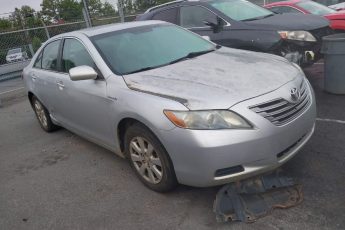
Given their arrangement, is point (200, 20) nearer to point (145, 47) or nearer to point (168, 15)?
point (168, 15)

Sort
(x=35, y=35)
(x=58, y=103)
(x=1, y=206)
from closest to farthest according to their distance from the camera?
(x=1, y=206) → (x=58, y=103) → (x=35, y=35)

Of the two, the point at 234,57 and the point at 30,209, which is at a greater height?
the point at 234,57

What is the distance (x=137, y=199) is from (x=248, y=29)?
12.5 ft

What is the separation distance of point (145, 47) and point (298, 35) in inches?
114

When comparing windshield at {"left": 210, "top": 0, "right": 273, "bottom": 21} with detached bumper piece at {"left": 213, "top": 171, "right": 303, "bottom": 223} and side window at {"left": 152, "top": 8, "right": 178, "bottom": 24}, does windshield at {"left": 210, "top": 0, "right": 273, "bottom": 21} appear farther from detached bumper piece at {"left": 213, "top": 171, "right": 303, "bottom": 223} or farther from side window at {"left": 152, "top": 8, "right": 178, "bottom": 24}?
detached bumper piece at {"left": 213, "top": 171, "right": 303, "bottom": 223}

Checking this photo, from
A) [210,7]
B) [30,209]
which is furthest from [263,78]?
[210,7]

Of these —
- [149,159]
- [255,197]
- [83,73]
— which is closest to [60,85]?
[83,73]

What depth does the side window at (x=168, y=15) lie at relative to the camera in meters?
7.61

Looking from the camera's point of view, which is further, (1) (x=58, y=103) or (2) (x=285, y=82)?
(1) (x=58, y=103)

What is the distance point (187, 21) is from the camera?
293 inches

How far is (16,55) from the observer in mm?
15141

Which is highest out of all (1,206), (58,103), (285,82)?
(285,82)

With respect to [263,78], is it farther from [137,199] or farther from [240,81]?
[137,199]

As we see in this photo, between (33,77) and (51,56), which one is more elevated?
(51,56)
